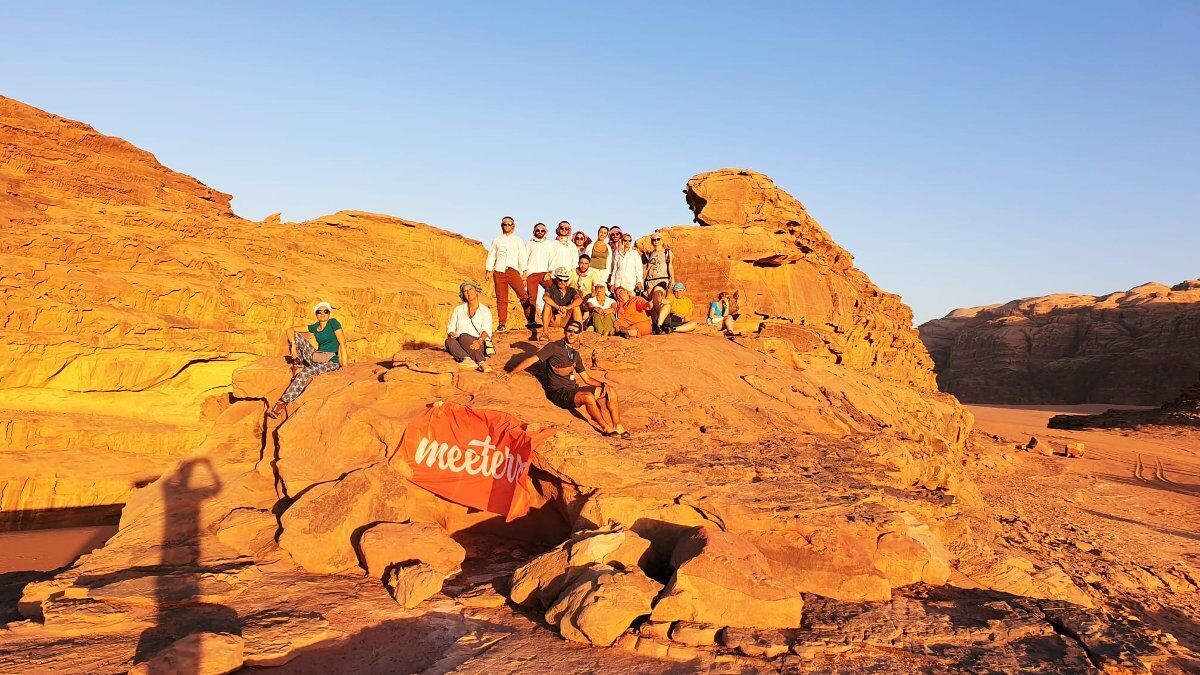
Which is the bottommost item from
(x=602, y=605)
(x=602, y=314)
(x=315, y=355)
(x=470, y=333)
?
(x=602, y=605)

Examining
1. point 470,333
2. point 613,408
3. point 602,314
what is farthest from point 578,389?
point 602,314

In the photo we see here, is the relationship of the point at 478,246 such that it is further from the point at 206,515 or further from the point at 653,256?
the point at 206,515

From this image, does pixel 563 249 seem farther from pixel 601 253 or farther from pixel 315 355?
pixel 315 355

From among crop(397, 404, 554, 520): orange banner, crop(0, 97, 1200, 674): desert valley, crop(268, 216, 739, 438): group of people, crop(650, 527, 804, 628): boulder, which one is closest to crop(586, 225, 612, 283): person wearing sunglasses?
crop(268, 216, 739, 438): group of people

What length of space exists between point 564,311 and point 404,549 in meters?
4.19

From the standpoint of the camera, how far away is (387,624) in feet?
15.5

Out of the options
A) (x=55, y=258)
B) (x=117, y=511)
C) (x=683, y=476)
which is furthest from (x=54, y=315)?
(x=683, y=476)

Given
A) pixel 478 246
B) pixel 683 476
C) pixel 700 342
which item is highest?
pixel 478 246

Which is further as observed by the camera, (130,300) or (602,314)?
(130,300)

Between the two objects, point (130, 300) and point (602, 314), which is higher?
point (130, 300)

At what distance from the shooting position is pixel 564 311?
8.88m

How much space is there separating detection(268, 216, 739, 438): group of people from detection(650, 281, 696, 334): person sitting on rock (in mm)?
17

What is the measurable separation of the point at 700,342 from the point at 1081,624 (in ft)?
15.7

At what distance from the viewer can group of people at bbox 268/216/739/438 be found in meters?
6.86
